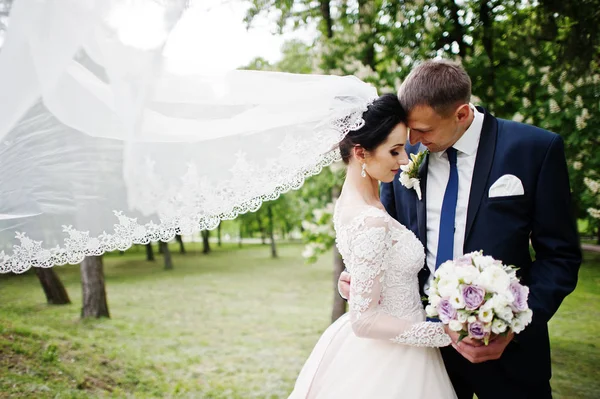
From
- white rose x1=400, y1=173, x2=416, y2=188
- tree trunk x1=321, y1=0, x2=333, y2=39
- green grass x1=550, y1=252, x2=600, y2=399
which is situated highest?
tree trunk x1=321, y1=0, x2=333, y2=39

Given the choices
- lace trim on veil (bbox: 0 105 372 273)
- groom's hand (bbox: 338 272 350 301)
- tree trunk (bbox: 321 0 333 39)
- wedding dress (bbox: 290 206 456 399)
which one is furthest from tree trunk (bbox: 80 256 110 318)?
wedding dress (bbox: 290 206 456 399)

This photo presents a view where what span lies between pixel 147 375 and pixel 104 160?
13.7 ft

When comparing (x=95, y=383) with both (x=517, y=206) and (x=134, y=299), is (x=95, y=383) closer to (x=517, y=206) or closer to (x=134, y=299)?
(x=517, y=206)

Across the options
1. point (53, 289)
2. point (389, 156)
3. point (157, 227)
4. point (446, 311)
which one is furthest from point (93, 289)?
point (446, 311)

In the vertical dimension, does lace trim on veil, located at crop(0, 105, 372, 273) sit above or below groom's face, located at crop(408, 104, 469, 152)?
below

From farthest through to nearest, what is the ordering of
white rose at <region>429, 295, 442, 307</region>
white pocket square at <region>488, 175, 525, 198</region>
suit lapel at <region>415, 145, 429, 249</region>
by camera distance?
1. suit lapel at <region>415, 145, 429, 249</region>
2. white pocket square at <region>488, 175, 525, 198</region>
3. white rose at <region>429, 295, 442, 307</region>

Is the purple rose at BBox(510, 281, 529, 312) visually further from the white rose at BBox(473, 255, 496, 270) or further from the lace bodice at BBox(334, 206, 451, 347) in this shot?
the lace bodice at BBox(334, 206, 451, 347)

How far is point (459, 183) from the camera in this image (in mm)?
2207

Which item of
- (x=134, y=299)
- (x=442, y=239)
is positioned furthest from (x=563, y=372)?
(x=134, y=299)

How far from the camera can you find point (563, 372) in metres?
5.26

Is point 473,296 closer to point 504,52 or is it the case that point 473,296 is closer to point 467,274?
point 467,274

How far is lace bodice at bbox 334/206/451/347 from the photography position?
1976 millimetres

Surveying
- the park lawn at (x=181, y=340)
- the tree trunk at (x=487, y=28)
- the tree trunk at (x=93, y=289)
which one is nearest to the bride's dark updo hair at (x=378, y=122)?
the tree trunk at (x=487, y=28)

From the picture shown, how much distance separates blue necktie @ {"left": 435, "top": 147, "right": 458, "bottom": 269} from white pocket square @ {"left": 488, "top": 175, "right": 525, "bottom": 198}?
0.58 ft
